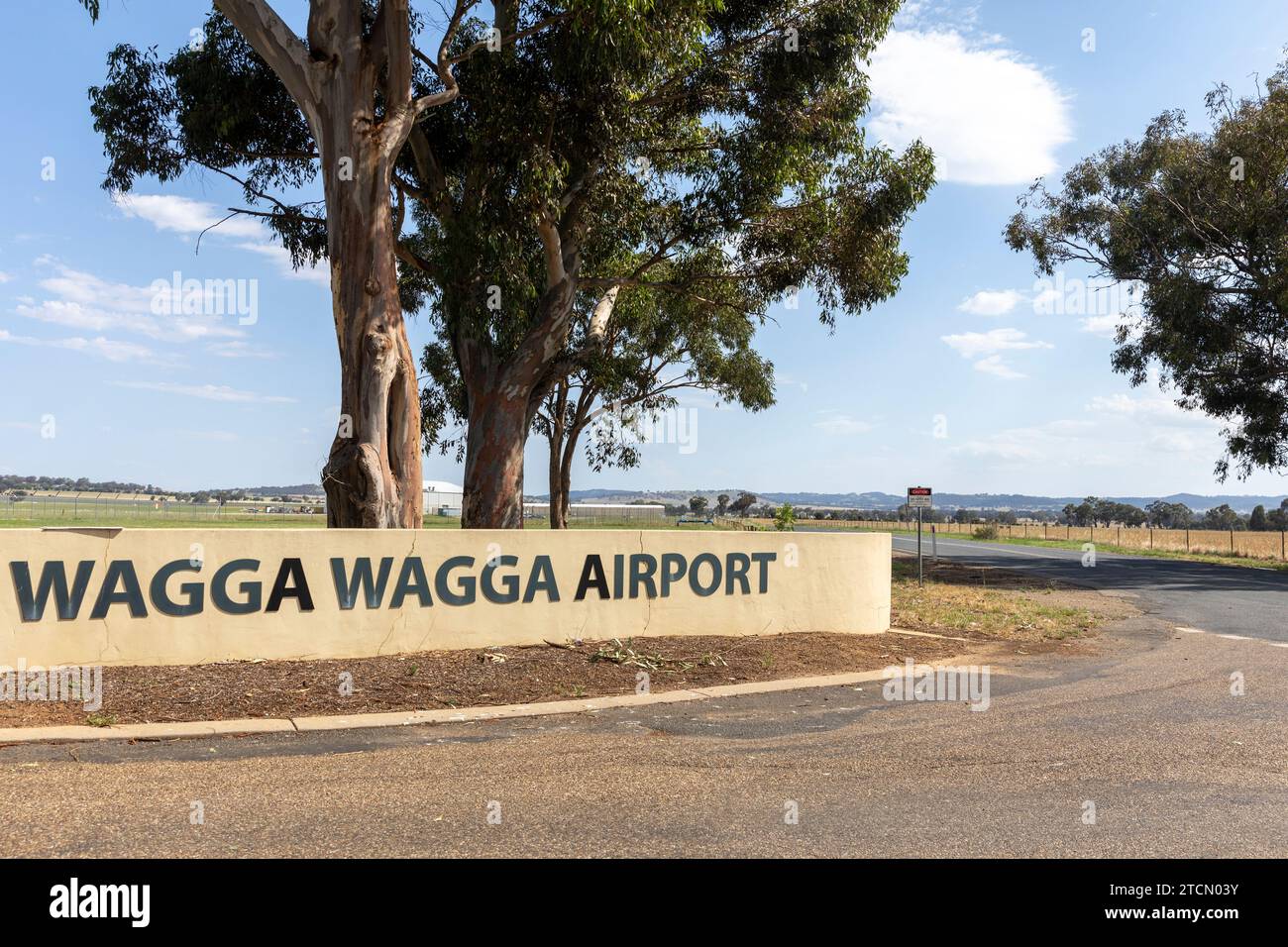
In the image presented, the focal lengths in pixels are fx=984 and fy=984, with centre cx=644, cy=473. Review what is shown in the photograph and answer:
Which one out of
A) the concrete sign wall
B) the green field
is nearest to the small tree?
the green field

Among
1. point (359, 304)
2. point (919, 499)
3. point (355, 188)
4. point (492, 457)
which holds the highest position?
point (355, 188)

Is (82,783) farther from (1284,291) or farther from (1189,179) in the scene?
(1189,179)

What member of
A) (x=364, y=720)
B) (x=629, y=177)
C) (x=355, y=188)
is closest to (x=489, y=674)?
(x=364, y=720)

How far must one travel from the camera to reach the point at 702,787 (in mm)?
5902

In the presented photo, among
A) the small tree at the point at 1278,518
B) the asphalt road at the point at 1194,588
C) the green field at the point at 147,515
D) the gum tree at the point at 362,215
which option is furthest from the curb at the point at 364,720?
the small tree at the point at 1278,518

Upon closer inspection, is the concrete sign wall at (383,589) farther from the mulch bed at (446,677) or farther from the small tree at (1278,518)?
the small tree at (1278,518)

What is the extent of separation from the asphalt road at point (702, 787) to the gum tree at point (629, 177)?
10.1 metres

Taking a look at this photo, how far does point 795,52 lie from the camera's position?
55.9 feet

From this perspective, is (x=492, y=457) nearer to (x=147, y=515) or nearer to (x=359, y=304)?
(x=359, y=304)

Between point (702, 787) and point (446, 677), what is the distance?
3.66 metres

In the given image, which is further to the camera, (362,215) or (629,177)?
(629,177)

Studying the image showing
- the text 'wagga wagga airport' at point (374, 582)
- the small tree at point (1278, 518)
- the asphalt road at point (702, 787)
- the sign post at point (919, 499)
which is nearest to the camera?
the asphalt road at point (702, 787)

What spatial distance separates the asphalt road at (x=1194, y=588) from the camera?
53.5 ft
